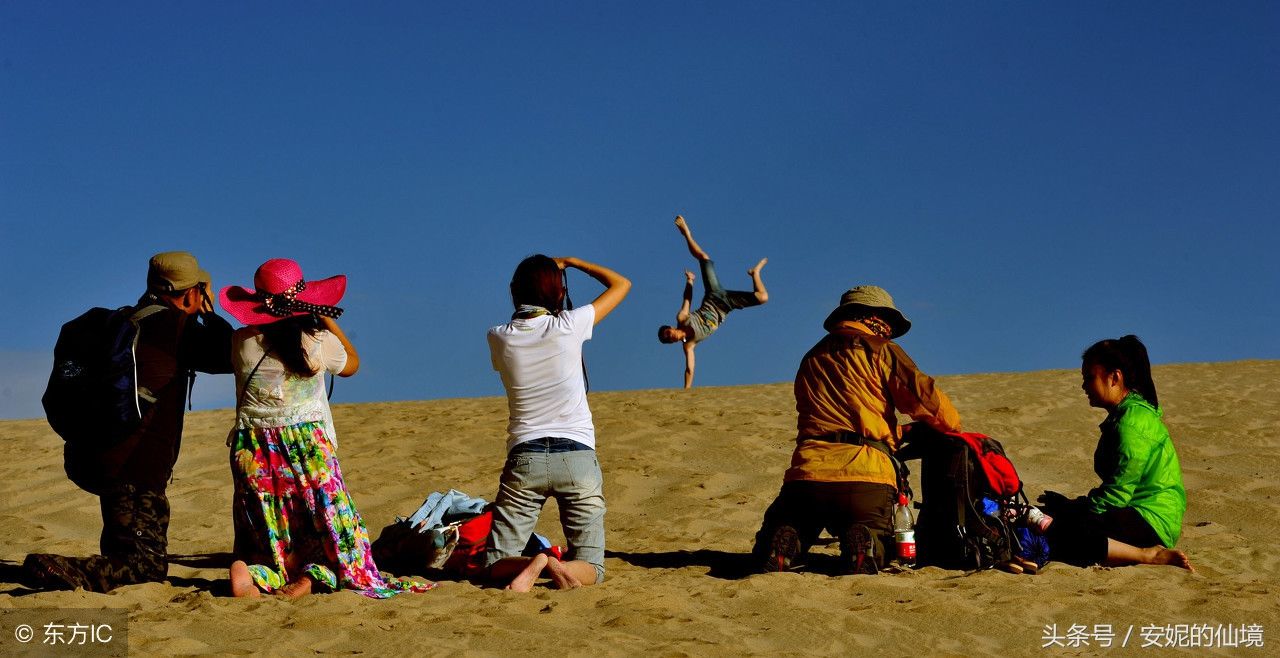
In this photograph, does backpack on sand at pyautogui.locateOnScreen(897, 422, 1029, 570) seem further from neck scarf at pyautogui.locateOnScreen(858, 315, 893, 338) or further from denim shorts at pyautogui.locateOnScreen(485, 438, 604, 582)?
denim shorts at pyautogui.locateOnScreen(485, 438, 604, 582)

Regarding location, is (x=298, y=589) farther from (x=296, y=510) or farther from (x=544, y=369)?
(x=544, y=369)

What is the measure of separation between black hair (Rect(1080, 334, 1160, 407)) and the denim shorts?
9.38ft

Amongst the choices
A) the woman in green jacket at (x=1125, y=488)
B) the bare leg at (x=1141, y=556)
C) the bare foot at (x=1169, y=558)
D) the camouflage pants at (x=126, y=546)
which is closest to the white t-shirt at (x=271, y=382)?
the camouflage pants at (x=126, y=546)

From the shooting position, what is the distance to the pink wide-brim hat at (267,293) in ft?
19.3

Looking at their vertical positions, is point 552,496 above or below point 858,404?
below

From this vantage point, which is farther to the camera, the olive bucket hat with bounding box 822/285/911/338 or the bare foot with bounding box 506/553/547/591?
the olive bucket hat with bounding box 822/285/911/338

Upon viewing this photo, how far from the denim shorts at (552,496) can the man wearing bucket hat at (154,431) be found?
5.21 feet

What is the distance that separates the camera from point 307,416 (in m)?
6.00

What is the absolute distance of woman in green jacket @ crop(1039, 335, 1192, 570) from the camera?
6.50 m

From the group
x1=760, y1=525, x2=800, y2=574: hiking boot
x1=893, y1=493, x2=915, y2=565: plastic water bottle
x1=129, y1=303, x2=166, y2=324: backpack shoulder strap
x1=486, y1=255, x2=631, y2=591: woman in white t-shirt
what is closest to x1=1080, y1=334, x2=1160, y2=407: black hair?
x1=893, y1=493, x2=915, y2=565: plastic water bottle

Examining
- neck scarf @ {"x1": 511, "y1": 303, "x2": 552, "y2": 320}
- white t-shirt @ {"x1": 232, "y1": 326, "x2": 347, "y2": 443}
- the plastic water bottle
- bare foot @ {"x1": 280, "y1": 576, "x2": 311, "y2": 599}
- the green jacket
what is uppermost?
neck scarf @ {"x1": 511, "y1": 303, "x2": 552, "y2": 320}

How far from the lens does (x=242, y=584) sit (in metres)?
5.73

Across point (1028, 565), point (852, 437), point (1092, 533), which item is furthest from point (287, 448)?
point (1092, 533)

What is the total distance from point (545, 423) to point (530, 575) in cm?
77
